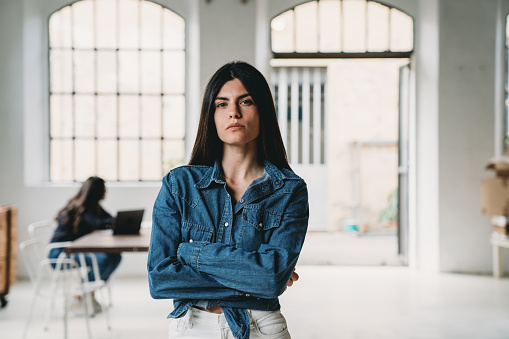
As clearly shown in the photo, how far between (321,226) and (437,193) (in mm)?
4301

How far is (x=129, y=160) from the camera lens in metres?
7.52

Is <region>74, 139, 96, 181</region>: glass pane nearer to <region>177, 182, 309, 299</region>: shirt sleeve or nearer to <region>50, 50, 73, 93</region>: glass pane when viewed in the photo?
<region>50, 50, 73, 93</region>: glass pane

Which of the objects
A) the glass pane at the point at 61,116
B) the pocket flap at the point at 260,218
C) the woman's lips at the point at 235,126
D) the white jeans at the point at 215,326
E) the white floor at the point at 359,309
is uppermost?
the glass pane at the point at 61,116

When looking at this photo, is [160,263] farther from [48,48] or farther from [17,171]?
[48,48]

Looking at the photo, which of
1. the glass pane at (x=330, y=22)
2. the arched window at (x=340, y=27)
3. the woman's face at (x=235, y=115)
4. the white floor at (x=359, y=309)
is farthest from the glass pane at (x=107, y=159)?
the woman's face at (x=235, y=115)

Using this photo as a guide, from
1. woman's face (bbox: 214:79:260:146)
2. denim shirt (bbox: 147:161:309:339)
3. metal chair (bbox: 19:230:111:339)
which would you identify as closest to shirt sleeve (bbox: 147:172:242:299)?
denim shirt (bbox: 147:161:309:339)

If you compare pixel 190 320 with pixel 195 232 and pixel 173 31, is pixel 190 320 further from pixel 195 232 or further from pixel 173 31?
pixel 173 31

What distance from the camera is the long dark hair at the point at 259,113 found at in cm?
178

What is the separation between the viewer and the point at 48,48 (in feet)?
24.3

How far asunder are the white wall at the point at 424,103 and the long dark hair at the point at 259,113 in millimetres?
5197

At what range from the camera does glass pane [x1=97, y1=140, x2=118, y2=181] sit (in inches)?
295

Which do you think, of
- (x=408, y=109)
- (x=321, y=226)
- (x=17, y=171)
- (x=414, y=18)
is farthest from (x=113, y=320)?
(x=321, y=226)

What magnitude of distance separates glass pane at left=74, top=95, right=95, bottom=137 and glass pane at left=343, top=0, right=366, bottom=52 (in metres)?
3.34

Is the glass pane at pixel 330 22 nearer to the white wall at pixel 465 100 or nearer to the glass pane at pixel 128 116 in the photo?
the white wall at pixel 465 100
